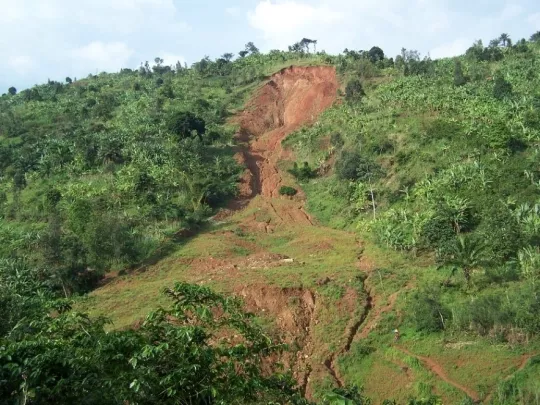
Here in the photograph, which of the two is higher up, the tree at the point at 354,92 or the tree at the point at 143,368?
the tree at the point at 354,92

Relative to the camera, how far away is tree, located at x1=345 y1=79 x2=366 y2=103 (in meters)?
49.6

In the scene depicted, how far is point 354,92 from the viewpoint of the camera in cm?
5053

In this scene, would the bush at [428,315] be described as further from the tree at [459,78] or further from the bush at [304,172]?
the tree at [459,78]

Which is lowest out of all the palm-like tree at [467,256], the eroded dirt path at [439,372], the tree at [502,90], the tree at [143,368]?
the eroded dirt path at [439,372]

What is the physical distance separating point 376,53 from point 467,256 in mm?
50106

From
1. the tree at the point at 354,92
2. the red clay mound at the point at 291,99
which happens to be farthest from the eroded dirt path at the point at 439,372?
the red clay mound at the point at 291,99

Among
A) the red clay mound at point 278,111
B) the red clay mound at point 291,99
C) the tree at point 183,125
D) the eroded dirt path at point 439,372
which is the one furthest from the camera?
the red clay mound at point 291,99

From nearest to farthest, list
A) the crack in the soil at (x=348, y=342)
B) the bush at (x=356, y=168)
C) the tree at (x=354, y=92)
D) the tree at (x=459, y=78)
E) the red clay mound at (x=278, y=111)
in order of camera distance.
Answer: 1. the crack in the soil at (x=348, y=342)
2. the bush at (x=356, y=168)
3. the red clay mound at (x=278, y=111)
4. the tree at (x=459, y=78)
5. the tree at (x=354, y=92)

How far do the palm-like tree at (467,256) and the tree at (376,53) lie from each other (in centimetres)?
4630

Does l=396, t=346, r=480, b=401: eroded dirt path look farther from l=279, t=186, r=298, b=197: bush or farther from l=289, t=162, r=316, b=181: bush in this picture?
l=289, t=162, r=316, b=181: bush

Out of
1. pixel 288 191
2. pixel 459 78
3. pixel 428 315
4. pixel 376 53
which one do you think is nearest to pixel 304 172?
pixel 288 191

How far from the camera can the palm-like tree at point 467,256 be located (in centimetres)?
2197

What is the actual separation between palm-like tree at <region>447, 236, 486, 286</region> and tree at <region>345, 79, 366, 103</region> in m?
28.7

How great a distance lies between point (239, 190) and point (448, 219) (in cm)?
1804
